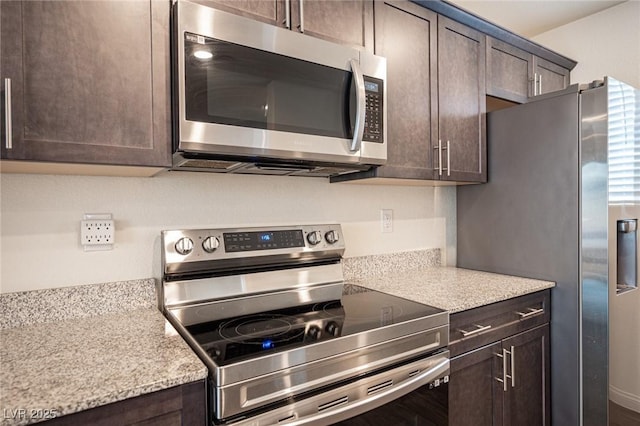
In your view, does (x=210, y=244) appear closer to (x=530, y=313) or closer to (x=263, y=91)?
(x=263, y=91)

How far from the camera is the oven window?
3.57ft

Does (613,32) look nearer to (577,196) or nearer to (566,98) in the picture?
(566,98)

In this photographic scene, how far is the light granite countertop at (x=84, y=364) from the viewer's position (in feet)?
2.37

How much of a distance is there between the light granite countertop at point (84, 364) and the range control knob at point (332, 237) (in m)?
0.77

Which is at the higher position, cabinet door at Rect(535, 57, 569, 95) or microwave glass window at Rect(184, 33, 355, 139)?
cabinet door at Rect(535, 57, 569, 95)

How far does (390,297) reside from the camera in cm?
152

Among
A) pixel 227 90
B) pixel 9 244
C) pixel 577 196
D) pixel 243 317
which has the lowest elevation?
pixel 243 317

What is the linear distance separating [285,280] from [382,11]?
1.24 m

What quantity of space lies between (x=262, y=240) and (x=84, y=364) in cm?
77

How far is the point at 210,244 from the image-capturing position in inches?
55.6

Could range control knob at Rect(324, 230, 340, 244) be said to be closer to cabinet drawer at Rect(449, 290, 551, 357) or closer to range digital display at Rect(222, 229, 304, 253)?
range digital display at Rect(222, 229, 304, 253)

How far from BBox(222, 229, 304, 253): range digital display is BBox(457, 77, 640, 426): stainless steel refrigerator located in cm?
118

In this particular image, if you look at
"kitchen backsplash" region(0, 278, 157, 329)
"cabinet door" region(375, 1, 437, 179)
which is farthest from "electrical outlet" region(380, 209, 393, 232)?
"kitchen backsplash" region(0, 278, 157, 329)

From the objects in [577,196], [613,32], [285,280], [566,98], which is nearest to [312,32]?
[285,280]
